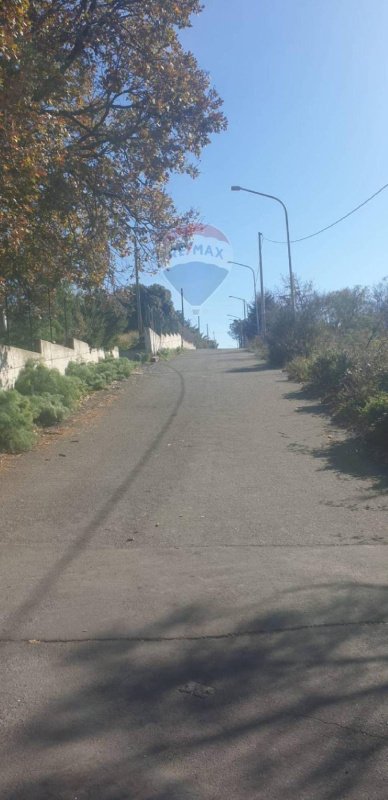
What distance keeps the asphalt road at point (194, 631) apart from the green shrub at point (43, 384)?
14.4 feet

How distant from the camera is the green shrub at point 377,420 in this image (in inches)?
437

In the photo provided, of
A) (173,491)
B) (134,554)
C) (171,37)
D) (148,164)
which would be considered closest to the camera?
(134,554)

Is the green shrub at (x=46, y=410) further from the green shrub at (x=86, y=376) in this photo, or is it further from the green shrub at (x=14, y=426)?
the green shrub at (x=86, y=376)

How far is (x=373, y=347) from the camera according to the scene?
1639 cm

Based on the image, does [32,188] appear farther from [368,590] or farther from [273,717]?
[273,717]

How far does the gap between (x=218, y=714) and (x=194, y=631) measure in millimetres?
1106

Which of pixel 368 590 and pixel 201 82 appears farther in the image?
pixel 201 82

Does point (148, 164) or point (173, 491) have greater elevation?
point (148, 164)

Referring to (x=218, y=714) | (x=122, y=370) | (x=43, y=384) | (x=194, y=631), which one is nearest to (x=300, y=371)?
(x=122, y=370)

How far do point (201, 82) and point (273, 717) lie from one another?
11803 mm

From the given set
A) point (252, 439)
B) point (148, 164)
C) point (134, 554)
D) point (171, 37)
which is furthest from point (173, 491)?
point (171, 37)

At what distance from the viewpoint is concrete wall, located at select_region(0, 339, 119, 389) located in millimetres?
14461

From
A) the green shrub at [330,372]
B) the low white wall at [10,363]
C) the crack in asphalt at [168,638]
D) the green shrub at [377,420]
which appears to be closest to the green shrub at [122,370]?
the green shrub at [330,372]

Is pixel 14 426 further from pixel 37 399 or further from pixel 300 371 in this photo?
pixel 300 371
